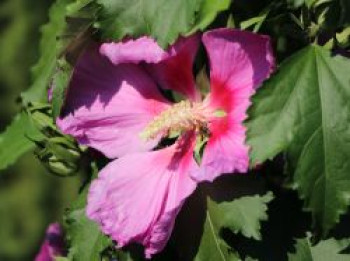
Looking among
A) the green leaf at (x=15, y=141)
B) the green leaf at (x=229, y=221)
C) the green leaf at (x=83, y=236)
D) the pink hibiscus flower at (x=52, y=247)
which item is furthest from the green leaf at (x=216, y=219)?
the pink hibiscus flower at (x=52, y=247)

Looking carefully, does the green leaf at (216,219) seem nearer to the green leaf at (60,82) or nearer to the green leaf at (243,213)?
the green leaf at (243,213)

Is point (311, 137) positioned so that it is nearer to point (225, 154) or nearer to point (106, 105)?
point (225, 154)

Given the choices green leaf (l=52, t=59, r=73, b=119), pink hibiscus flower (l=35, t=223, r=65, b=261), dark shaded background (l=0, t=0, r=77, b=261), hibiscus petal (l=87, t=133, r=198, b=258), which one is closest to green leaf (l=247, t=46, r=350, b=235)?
hibiscus petal (l=87, t=133, r=198, b=258)

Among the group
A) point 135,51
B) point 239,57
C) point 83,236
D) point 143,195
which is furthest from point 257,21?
point 83,236

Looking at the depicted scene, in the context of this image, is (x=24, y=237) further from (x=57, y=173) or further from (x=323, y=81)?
(x=323, y=81)

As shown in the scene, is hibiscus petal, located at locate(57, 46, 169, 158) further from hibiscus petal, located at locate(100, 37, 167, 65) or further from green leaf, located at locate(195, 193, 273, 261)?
green leaf, located at locate(195, 193, 273, 261)

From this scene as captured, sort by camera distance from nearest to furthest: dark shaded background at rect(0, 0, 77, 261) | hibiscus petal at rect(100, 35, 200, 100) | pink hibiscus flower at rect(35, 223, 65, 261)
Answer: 1. hibiscus petal at rect(100, 35, 200, 100)
2. pink hibiscus flower at rect(35, 223, 65, 261)
3. dark shaded background at rect(0, 0, 77, 261)
